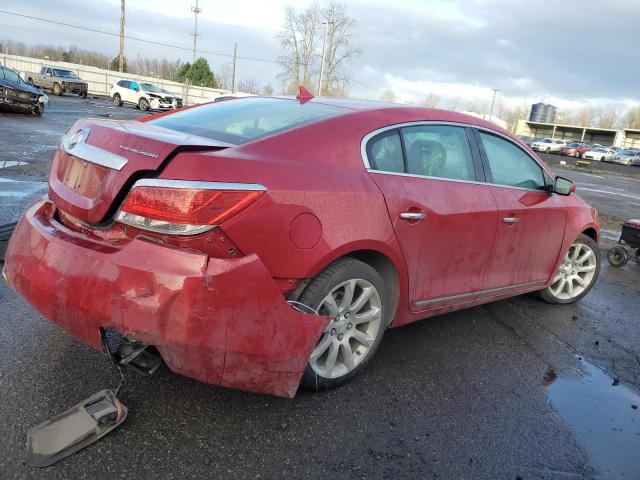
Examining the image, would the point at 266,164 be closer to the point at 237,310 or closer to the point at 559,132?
the point at 237,310

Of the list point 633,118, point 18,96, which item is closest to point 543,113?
point 633,118

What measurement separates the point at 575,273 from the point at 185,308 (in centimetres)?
418

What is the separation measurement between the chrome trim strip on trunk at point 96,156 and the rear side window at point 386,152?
135 cm

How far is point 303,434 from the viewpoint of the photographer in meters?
2.59

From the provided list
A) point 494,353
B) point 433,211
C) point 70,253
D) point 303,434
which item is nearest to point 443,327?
point 494,353

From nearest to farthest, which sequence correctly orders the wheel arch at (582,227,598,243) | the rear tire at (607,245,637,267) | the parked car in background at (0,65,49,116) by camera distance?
1. the wheel arch at (582,227,598,243)
2. the rear tire at (607,245,637,267)
3. the parked car in background at (0,65,49,116)

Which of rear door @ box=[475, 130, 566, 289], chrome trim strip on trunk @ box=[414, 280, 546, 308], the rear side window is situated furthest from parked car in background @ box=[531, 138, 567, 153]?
the rear side window

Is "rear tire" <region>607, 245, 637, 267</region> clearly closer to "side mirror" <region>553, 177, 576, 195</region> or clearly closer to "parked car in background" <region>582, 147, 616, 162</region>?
"side mirror" <region>553, 177, 576, 195</region>

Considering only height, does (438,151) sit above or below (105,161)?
above

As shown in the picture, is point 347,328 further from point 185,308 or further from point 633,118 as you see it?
point 633,118

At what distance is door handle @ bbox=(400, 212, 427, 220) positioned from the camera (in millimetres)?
3067

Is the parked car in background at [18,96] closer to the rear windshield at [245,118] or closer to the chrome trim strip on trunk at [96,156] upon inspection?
the rear windshield at [245,118]

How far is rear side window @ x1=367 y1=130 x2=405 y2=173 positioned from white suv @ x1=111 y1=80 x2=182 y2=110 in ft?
114

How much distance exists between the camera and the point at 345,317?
297cm
